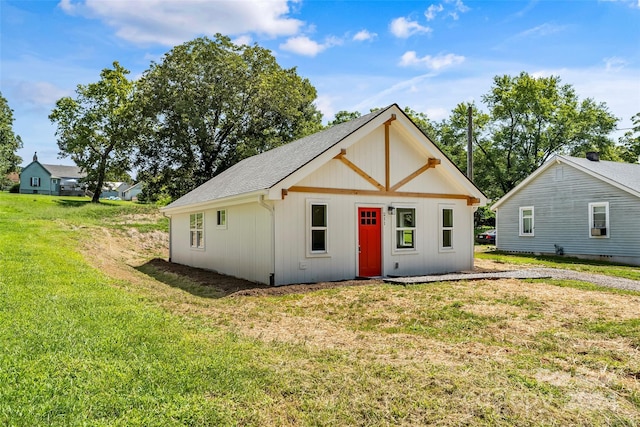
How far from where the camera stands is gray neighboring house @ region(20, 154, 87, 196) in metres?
60.8

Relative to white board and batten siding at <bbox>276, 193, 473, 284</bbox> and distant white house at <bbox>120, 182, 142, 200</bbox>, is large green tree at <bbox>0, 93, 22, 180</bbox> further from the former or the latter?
white board and batten siding at <bbox>276, 193, 473, 284</bbox>

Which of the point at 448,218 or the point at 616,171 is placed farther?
the point at 616,171

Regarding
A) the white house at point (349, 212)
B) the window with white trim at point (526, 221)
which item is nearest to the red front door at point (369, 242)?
the white house at point (349, 212)

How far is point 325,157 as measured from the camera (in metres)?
12.4

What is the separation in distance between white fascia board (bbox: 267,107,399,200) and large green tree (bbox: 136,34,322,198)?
20195mm

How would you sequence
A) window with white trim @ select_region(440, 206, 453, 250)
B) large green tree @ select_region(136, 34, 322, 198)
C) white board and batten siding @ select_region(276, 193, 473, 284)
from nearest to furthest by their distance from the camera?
1. white board and batten siding @ select_region(276, 193, 473, 284)
2. window with white trim @ select_region(440, 206, 453, 250)
3. large green tree @ select_region(136, 34, 322, 198)

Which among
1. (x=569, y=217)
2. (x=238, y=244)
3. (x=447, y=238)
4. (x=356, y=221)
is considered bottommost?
(x=238, y=244)

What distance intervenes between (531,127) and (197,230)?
31.5 metres

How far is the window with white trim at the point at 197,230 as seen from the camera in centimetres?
1695

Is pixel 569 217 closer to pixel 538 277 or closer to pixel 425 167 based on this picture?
pixel 538 277

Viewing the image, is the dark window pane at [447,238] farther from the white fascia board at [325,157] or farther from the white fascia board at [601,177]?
the white fascia board at [601,177]

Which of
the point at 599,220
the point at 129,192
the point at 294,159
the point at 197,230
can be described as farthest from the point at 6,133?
the point at 599,220

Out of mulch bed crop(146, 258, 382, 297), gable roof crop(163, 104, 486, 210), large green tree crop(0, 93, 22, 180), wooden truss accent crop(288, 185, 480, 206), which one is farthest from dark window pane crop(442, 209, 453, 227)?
large green tree crop(0, 93, 22, 180)

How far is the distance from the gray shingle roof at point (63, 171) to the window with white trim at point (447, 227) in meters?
61.4
